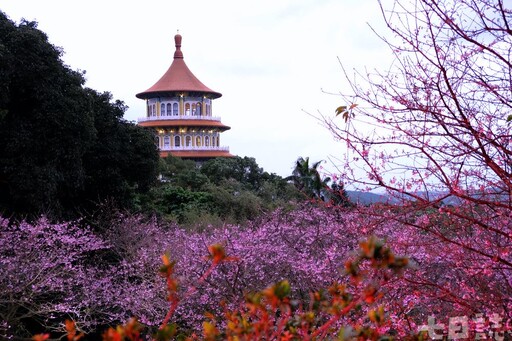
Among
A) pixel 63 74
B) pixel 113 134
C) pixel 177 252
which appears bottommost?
pixel 177 252

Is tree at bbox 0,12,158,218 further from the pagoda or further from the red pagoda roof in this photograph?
the red pagoda roof

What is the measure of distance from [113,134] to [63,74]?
7.35 ft

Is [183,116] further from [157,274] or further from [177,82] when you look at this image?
[157,274]

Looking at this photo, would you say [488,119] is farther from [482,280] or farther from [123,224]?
[123,224]

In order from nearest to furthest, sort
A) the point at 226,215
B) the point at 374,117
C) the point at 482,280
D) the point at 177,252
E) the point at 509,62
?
the point at 509,62, the point at 374,117, the point at 482,280, the point at 177,252, the point at 226,215

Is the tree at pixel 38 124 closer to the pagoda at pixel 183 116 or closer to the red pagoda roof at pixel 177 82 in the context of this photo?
the pagoda at pixel 183 116

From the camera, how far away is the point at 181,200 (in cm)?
2053

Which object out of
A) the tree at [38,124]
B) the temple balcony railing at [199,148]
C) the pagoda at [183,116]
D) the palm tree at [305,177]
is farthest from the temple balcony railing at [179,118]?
the tree at [38,124]

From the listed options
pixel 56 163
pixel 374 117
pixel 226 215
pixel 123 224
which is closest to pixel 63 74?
pixel 56 163

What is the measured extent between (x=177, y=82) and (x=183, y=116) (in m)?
2.54

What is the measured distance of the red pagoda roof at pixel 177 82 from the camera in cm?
4281

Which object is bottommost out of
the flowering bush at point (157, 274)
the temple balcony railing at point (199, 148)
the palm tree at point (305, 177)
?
the flowering bush at point (157, 274)

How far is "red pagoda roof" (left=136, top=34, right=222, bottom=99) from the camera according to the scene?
4281 centimetres

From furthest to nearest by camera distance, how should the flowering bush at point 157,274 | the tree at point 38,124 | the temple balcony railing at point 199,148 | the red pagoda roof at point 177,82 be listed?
1. the red pagoda roof at point 177,82
2. the temple balcony railing at point 199,148
3. the tree at point 38,124
4. the flowering bush at point 157,274
